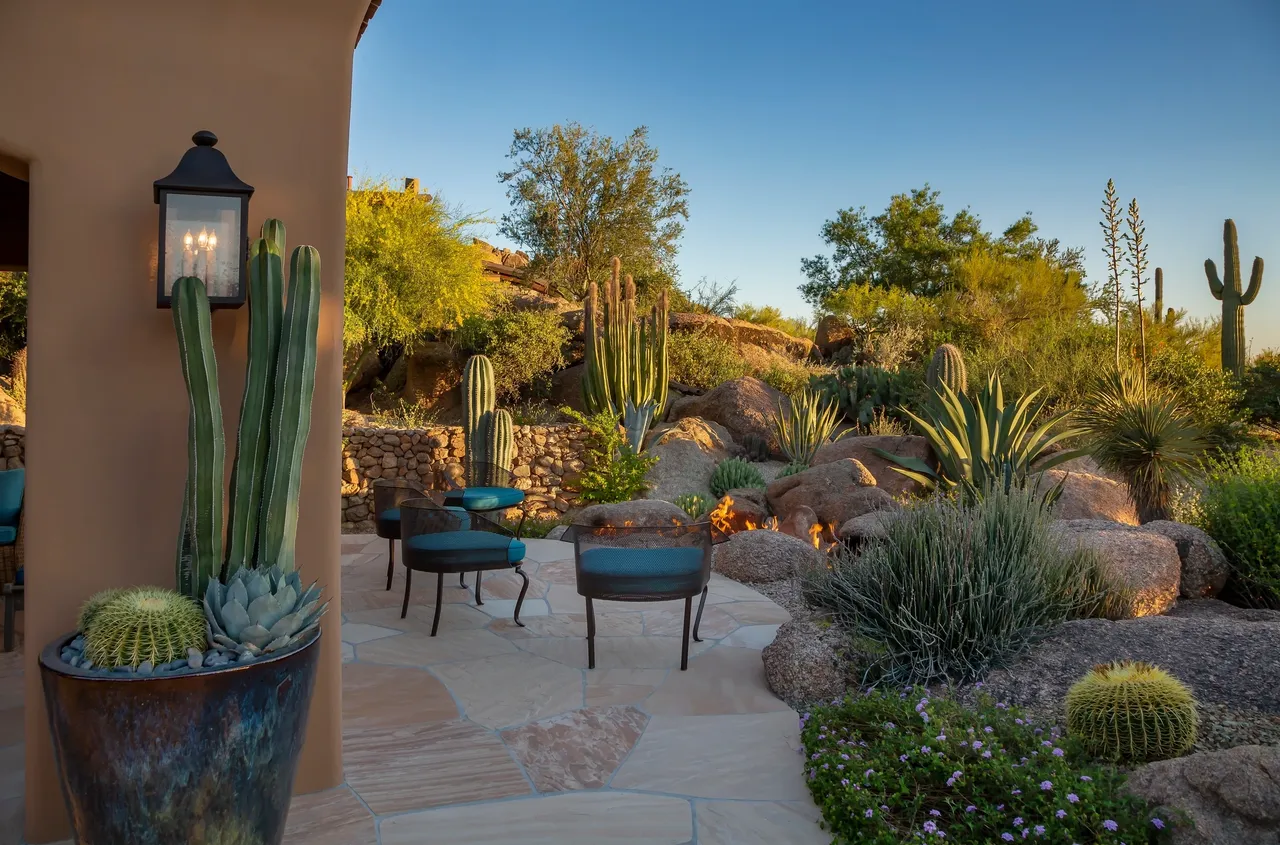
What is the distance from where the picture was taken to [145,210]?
274 cm

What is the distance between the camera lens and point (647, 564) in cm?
450

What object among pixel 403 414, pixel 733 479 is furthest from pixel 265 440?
pixel 403 414

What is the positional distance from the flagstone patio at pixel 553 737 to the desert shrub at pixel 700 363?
11632mm

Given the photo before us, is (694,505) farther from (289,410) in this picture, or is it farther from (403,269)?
(403,269)

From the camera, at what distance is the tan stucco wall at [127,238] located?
8.59 feet

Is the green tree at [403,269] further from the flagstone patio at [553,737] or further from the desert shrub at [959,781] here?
the desert shrub at [959,781]

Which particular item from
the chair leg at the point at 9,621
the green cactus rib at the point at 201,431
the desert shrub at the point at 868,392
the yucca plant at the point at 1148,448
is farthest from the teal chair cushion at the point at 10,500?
the desert shrub at the point at 868,392

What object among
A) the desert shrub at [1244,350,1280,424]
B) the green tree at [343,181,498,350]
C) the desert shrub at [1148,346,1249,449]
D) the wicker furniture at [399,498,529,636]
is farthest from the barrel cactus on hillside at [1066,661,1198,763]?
the green tree at [343,181,498,350]

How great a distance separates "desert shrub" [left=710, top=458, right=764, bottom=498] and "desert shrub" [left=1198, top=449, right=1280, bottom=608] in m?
5.58

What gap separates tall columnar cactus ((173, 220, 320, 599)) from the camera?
8.14 ft

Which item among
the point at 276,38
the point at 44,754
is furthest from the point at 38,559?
the point at 276,38

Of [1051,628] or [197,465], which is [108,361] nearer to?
[197,465]

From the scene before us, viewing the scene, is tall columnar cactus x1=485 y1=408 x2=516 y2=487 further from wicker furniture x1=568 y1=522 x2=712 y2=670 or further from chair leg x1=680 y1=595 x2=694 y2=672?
chair leg x1=680 y1=595 x2=694 y2=672

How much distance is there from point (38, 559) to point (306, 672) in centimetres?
101
